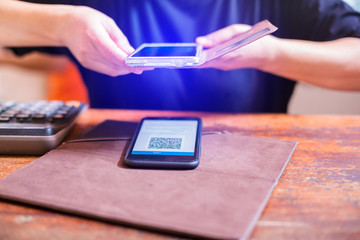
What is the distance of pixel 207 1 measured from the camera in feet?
2.82

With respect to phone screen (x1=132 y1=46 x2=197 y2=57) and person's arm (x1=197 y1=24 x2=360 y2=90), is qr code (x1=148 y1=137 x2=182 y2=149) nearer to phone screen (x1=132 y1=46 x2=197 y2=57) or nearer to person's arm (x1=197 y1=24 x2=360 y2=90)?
phone screen (x1=132 y1=46 x2=197 y2=57)

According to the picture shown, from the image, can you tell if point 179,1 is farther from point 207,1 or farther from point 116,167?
point 116,167

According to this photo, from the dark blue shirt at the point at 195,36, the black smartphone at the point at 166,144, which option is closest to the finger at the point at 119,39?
the black smartphone at the point at 166,144

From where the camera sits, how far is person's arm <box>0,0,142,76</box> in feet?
1.86

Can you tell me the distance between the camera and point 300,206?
0.35 meters

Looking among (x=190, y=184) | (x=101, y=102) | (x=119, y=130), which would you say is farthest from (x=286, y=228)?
(x=101, y=102)

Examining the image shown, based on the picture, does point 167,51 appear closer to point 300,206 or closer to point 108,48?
point 108,48

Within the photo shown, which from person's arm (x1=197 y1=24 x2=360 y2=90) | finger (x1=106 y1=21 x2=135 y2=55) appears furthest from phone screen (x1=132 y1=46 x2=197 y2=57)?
person's arm (x1=197 y1=24 x2=360 y2=90)

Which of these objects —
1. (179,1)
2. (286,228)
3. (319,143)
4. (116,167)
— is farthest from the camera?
(179,1)

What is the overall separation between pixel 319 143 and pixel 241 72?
15.4 inches

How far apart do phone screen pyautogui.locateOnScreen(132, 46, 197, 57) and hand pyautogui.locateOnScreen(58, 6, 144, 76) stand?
3 centimetres

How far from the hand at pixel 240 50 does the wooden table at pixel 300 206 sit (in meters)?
0.18

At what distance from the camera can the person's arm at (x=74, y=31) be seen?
1.86ft

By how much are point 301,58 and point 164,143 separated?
0.45 metres
